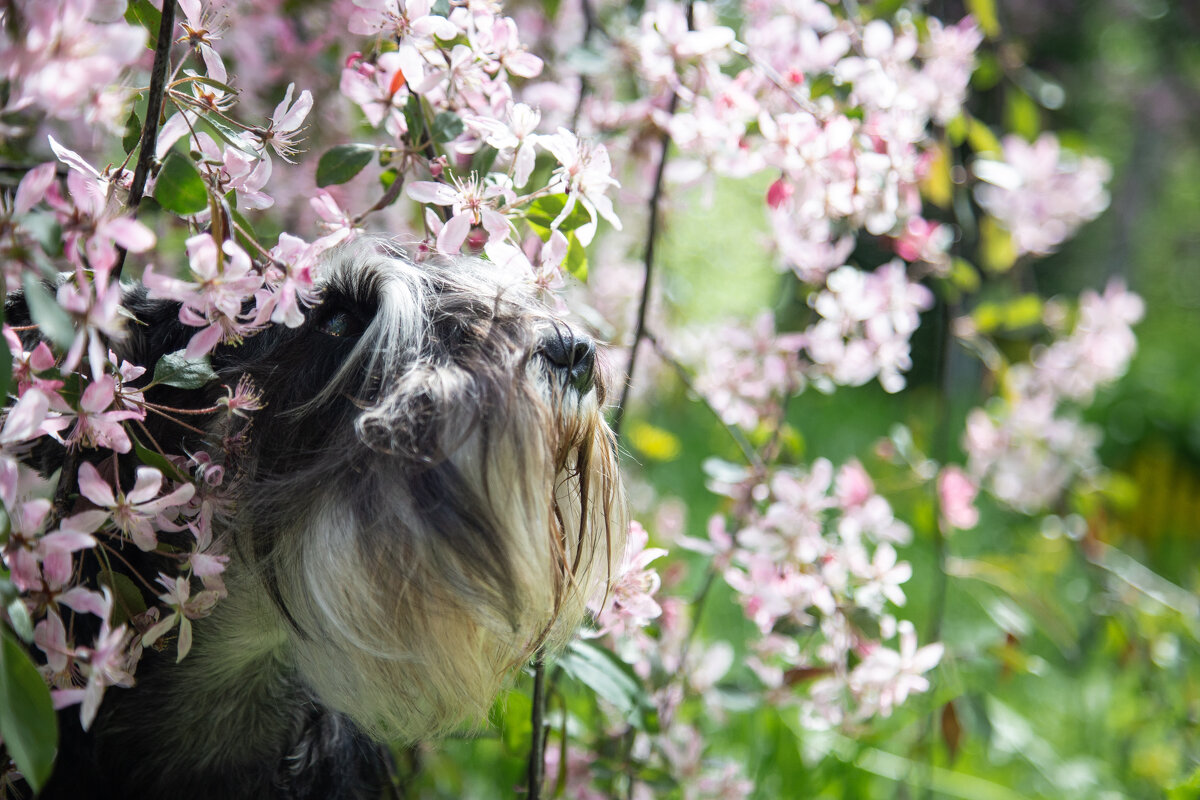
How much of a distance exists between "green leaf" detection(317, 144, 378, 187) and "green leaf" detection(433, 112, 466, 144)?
0.29 ft

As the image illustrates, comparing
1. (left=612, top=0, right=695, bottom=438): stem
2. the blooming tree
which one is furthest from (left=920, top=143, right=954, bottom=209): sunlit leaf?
(left=612, top=0, right=695, bottom=438): stem

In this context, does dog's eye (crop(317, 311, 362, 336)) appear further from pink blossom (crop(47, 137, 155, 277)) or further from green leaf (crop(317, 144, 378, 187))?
pink blossom (crop(47, 137, 155, 277))

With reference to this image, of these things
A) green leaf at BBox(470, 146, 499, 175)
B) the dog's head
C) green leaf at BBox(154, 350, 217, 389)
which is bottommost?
the dog's head

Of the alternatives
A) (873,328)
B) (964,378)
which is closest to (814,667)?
(873,328)

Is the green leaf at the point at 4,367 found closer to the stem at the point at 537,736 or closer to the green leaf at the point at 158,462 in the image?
Answer: the green leaf at the point at 158,462

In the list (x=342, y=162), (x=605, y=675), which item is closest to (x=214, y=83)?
(x=342, y=162)

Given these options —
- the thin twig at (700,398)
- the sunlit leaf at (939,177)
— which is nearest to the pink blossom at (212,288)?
the thin twig at (700,398)

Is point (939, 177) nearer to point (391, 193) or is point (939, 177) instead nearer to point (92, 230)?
point (391, 193)

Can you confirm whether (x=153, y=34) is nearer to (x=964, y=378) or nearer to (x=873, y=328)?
(x=873, y=328)

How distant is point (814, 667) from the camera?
6.49 ft

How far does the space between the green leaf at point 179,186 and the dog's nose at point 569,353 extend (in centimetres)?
50

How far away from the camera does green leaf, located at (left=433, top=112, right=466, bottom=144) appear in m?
1.35

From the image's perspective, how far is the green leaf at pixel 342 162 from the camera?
1340 mm

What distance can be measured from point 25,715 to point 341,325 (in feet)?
2.52
